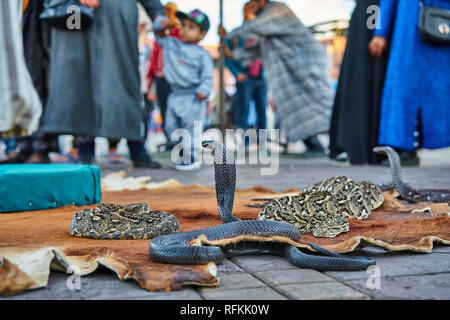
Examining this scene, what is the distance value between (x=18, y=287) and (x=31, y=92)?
4.14m

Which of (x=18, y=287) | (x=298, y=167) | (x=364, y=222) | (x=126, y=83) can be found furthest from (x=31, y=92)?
(x=18, y=287)

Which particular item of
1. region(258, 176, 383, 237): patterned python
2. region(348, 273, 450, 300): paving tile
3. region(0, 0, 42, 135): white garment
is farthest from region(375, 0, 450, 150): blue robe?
region(348, 273, 450, 300): paving tile

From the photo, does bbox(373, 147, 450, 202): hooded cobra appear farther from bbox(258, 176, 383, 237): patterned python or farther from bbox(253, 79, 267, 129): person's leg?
bbox(253, 79, 267, 129): person's leg

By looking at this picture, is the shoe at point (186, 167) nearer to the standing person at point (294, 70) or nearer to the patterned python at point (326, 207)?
the standing person at point (294, 70)

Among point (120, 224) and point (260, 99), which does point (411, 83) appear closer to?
point (120, 224)

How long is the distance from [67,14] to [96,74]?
636 mm

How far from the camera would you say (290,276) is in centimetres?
185

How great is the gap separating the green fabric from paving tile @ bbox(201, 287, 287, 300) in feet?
6.30

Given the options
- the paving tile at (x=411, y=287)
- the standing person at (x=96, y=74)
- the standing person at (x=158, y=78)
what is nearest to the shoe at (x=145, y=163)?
the standing person at (x=96, y=74)

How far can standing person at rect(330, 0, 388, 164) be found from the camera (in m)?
6.70

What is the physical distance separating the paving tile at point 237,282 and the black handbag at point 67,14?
3989 mm

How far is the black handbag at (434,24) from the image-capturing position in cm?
591

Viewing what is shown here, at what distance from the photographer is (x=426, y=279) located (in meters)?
1.81
